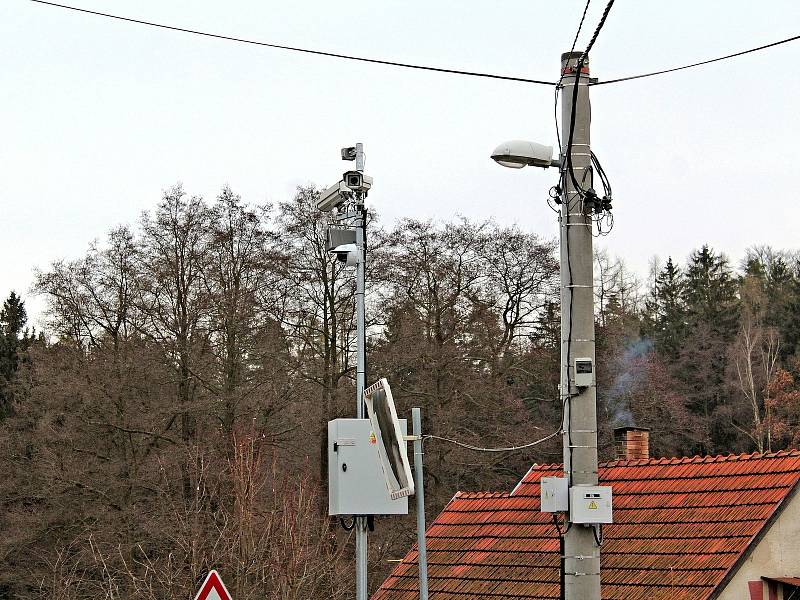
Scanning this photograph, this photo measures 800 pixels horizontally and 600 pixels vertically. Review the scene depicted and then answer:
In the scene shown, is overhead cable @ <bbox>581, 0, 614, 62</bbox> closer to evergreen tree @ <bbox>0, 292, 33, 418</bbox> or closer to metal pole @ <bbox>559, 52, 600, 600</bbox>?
metal pole @ <bbox>559, 52, 600, 600</bbox>

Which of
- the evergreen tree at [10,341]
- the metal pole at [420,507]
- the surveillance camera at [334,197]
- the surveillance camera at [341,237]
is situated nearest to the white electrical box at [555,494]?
the metal pole at [420,507]

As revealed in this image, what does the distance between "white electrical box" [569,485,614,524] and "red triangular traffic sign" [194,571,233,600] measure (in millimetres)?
2446

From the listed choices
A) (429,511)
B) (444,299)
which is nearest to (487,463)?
(429,511)

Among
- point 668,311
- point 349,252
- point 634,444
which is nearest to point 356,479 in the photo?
point 349,252

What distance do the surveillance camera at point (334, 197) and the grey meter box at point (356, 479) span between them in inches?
108

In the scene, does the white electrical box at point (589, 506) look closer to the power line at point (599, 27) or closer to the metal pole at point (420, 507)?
the metal pole at point (420, 507)

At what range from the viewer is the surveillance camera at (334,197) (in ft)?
43.7

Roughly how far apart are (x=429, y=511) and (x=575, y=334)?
1194 inches

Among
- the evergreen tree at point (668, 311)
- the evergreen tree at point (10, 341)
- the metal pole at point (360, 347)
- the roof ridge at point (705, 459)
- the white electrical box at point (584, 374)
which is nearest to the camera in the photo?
the white electrical box at point (584, 374)

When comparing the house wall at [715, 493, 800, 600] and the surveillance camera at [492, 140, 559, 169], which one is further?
the house wall at [715, 493, 800, 600]

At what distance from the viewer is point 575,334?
8.90 m

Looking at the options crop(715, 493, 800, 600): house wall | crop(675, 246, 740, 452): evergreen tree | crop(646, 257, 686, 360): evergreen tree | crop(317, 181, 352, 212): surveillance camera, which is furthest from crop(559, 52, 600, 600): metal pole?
crop(646, 257, 686, 360): evergreen tree

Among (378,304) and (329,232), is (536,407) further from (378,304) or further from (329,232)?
(329,232)

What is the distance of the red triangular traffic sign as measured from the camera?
8.45 metres
